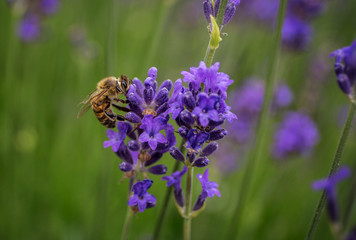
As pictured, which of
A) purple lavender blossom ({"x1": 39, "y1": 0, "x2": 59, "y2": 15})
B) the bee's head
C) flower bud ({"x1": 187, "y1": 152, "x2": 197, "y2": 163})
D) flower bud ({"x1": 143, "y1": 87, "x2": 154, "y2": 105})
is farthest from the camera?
purple lavender blossom ({"x1": 39, "y1": 0, "x2": 59, "y2": 15})

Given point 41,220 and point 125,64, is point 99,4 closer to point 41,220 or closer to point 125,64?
point 125,64

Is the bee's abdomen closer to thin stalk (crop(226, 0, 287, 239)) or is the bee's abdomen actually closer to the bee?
the bee

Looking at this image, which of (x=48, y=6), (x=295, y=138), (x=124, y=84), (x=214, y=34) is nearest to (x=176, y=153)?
(x=214, y=34)

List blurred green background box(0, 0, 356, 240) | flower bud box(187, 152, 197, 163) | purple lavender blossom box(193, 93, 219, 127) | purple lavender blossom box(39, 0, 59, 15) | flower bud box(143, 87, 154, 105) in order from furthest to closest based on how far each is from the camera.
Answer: purple lavender blossom box(39, 0, 59, 15) < blurred green background box(0, 0, 356, 240) < flower bud box(143, 87, 154, 105) < flower bud box(187, 152, 197, 163) < purple lavender blossom box(193, 93, 219, 127)

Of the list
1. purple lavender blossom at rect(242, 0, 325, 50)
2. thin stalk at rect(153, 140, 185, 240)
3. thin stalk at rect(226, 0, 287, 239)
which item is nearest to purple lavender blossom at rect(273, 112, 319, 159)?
purple lavender blossom at rect(242, 0, 325, 50)

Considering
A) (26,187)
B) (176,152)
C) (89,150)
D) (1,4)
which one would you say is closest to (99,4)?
(1,4)

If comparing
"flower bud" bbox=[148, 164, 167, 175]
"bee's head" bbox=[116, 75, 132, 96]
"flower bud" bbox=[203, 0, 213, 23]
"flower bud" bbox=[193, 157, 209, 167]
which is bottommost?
"flower bud" bbox=[148, 164, 167, 175]

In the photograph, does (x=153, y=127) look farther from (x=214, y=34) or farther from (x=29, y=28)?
(x=29, y=28)
